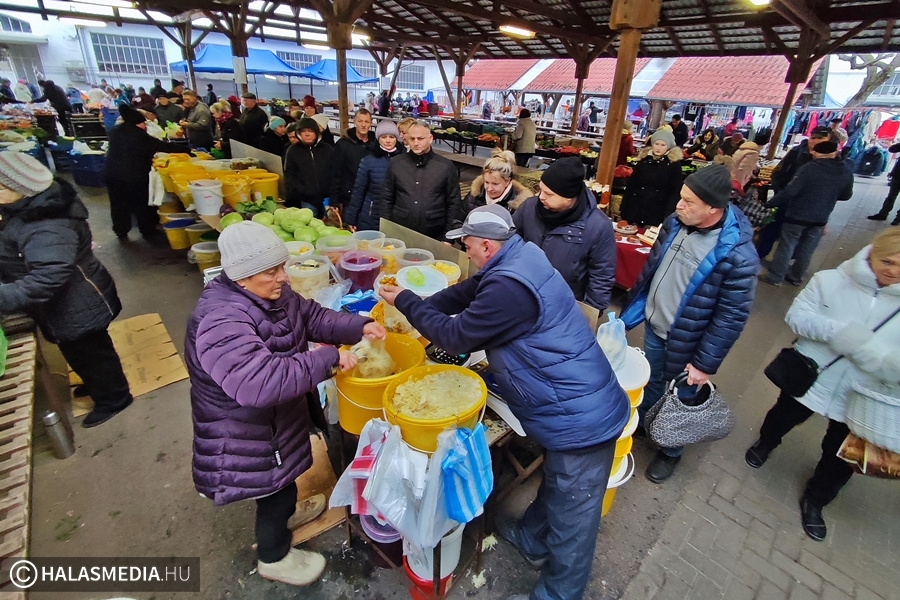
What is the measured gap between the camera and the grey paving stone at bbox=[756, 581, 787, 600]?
85.8 inches

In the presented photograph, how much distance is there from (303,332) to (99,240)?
20.9 ft

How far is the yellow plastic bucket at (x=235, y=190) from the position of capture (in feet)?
14.1

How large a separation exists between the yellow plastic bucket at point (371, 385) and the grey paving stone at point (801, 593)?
225cm

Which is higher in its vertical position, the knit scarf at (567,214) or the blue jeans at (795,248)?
the knit scarf at (567,214)

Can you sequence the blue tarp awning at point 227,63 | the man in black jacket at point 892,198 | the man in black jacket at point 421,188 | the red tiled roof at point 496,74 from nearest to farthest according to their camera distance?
the man in black jacket at point 421,188
the man in black jacket at point 892,198
the blue tarp awning at point 227,63
the red tiled roof at point 496,74

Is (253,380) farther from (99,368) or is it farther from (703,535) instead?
(703,535)

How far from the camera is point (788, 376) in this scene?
97.1 inches

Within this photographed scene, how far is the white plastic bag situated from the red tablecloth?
2566 millimetres

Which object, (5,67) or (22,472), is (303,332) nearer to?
(22,472)

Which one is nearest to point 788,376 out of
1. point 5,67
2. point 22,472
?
point 22,472

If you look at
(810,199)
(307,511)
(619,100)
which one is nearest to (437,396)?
(307,511)

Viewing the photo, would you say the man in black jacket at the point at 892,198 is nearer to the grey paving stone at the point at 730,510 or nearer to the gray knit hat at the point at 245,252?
the grey paving stone at the point at 730,510

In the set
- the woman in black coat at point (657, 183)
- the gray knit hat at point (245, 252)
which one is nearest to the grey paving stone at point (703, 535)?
the gray knit hat at point (245, 252)

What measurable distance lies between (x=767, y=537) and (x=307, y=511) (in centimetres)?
264
